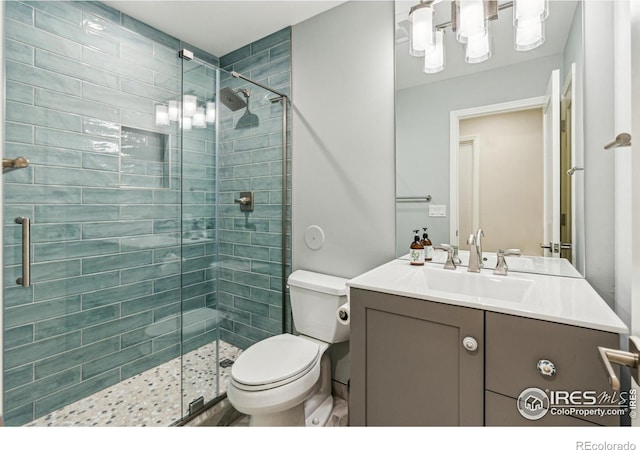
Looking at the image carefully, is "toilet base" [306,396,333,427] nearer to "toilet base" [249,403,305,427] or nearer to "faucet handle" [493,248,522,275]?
"toilet base" [249,403,305,427]

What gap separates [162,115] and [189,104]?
36 centimetres

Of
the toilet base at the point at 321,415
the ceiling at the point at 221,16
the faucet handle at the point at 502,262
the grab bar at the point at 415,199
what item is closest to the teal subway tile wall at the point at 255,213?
the ceiling at the point at 221,16

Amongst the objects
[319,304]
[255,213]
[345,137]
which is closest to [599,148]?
[345,137]

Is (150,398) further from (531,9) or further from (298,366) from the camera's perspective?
(531,9)

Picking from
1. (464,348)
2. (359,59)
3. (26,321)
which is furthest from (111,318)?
(359,59)

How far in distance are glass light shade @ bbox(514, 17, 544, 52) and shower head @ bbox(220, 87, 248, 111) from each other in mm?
1380

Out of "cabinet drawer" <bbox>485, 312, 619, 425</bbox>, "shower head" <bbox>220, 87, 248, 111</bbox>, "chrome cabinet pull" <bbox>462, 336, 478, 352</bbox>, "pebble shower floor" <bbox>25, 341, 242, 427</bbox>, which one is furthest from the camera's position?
"shower head" <bbox>220, 87, 248, 111</bbox>

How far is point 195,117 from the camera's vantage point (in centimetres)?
163

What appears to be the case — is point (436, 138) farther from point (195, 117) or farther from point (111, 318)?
point (111, 318)

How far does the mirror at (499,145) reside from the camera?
4.10 feet

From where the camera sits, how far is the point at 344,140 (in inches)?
68.2

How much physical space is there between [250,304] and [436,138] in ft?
4.69

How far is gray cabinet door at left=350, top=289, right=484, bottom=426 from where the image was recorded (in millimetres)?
947

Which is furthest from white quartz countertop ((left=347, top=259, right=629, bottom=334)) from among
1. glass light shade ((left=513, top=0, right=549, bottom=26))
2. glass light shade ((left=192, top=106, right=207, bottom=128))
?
glass light shade ((left=192, top=106, right=207, bottom=128))
